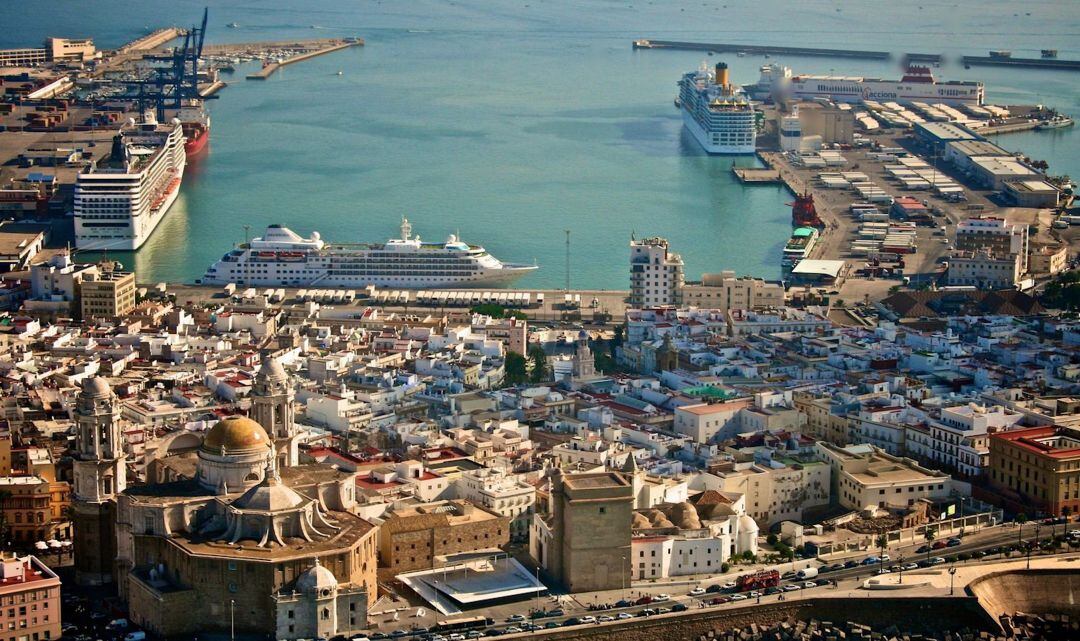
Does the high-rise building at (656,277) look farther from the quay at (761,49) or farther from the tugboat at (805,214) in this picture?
the quay at (761,49)

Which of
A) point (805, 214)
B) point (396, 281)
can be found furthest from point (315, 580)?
point (805, 214)

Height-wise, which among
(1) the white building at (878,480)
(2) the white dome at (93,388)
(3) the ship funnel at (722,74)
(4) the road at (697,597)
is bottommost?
(4) the road at (697,597)

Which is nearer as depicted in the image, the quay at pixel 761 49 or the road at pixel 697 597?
the road at pixel 697 597

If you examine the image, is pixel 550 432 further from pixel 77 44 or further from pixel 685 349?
pixel 77 44

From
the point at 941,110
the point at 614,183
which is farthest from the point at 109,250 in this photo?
the point at 941,110

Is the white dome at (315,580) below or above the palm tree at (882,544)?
above

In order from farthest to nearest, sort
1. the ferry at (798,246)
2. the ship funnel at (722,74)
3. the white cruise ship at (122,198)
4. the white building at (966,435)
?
the ship funnel at (722,74) → the white cruise ship at (122,198) → the ferry at (798,246) → the white building at (966,435)

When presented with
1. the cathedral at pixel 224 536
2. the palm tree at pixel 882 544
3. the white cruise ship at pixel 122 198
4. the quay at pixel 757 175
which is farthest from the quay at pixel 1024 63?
the cathedral at pixel 224 536

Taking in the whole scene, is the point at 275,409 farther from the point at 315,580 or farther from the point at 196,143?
the point at 196,143
